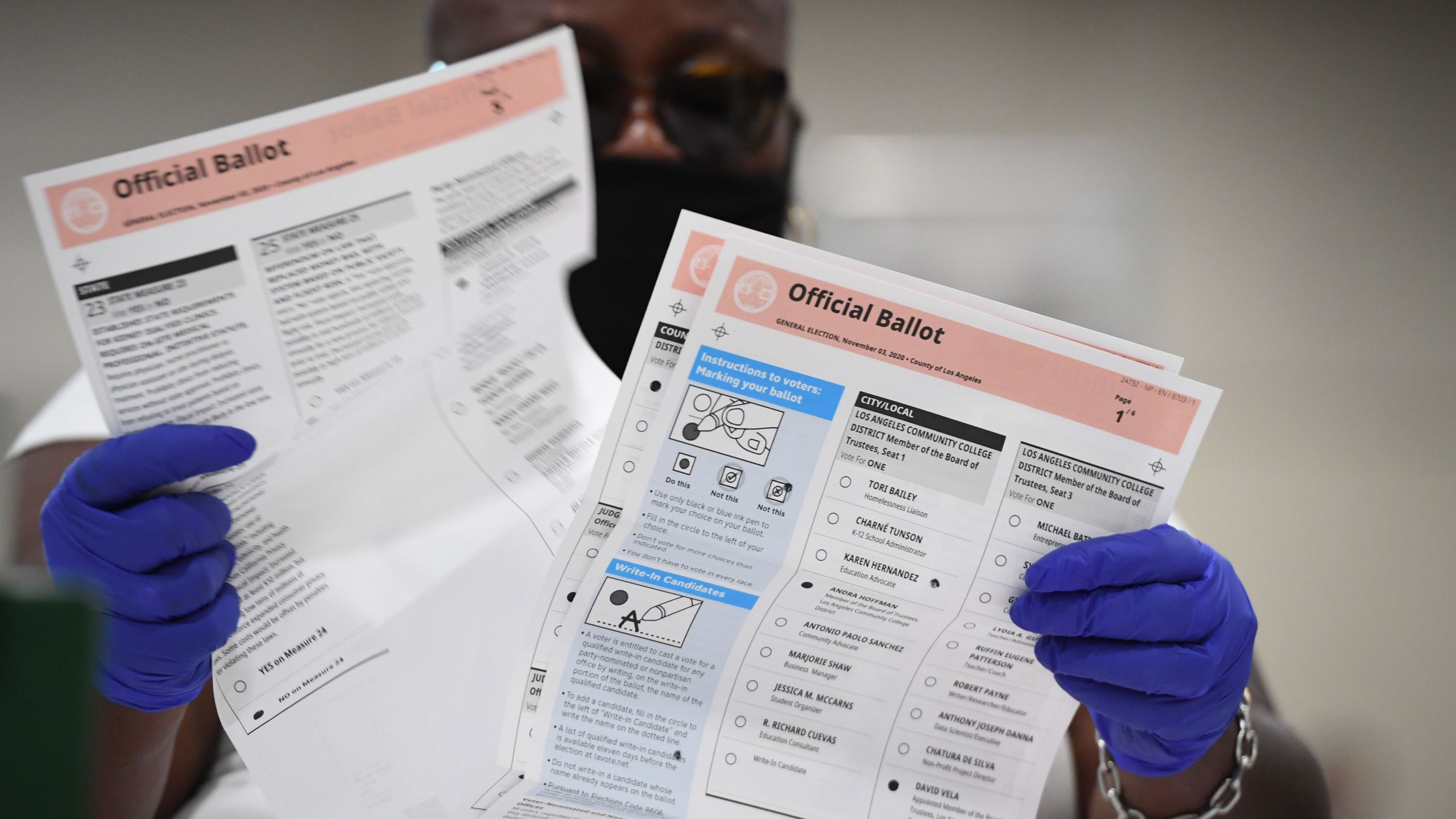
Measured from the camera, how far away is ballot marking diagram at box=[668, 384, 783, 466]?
0.66 meters

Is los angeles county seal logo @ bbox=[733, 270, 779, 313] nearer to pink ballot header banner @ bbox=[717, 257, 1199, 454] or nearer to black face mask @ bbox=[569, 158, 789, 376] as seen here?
pink ballot header banner @ bbox=[717, 257, 1199, 454]

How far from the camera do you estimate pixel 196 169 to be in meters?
0.65

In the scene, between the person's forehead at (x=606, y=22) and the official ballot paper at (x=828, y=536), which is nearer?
the official ballot paper at (x=828, y=536)

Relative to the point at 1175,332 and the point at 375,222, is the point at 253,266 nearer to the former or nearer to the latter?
the point at 375,222

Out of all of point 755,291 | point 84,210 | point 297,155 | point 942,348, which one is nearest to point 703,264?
point 755,291

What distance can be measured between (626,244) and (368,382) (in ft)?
2.13

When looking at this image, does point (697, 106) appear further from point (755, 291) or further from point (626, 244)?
point (755, 291)

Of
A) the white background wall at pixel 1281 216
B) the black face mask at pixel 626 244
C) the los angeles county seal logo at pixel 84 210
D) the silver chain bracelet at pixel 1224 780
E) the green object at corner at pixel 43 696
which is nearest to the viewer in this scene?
the green object at corner at pixel 43 696

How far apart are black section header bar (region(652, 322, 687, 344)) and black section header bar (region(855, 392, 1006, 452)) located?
137mm

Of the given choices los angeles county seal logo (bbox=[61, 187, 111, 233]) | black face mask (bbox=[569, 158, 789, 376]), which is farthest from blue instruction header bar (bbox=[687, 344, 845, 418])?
black face mask (bbox=[569, 158, 789, 376])

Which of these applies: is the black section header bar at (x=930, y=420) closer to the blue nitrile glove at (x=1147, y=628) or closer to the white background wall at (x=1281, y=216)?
the blue nitrile glove at (x=1147, y=628)

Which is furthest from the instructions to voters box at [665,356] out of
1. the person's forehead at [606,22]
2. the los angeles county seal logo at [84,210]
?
the person's forehead at [606,22]

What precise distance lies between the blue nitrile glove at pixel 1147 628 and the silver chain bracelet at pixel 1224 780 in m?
0.11

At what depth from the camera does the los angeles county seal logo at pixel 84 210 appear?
0.62 metres
